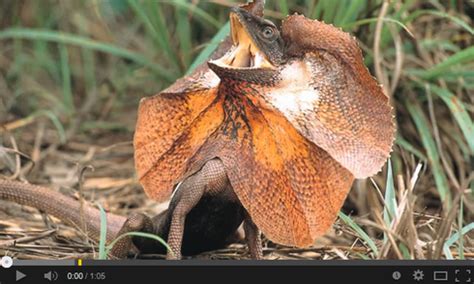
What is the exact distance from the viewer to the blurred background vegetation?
3287 mm

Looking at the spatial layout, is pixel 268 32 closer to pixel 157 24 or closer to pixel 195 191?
pixel 195 191

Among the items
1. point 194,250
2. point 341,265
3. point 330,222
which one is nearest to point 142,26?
point 194,250

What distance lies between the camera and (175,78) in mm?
3842

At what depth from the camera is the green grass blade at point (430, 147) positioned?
3.20m

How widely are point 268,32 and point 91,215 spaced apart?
822mm

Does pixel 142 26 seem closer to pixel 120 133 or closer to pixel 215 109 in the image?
pixel 120 133

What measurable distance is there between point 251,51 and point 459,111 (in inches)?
46.2
